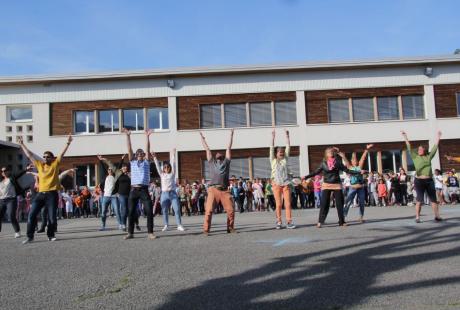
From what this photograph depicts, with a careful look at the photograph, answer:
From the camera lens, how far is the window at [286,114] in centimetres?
2839

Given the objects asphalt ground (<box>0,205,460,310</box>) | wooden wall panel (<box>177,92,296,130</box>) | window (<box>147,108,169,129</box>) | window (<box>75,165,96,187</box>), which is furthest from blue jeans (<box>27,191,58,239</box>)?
window (<box>75,165,96,187</box>)

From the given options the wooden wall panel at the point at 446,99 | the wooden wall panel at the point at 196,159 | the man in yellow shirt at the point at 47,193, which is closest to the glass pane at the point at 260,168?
the wooden wall panel at the point at 196,159

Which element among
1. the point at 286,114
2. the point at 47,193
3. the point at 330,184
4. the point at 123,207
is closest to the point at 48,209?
the point at 47,193

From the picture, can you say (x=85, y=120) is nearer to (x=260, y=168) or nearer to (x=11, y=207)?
(x=260, y=168)

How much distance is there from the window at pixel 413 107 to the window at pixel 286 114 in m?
6.87

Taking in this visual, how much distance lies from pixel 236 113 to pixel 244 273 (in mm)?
23238

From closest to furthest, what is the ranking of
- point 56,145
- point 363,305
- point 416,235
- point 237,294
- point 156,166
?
point 363,305, point 237,294, point 416,235, point 156,166, point 56,145

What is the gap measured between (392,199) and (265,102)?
966 centimetres

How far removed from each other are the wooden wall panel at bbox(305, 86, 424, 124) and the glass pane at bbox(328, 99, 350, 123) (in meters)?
0.33

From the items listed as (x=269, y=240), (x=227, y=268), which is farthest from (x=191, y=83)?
(x=227, y=268)

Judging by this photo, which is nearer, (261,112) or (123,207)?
(123,207)

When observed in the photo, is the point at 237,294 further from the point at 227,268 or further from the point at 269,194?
the point at 269,194

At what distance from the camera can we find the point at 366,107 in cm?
2859

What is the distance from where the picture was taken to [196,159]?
1106 inches
